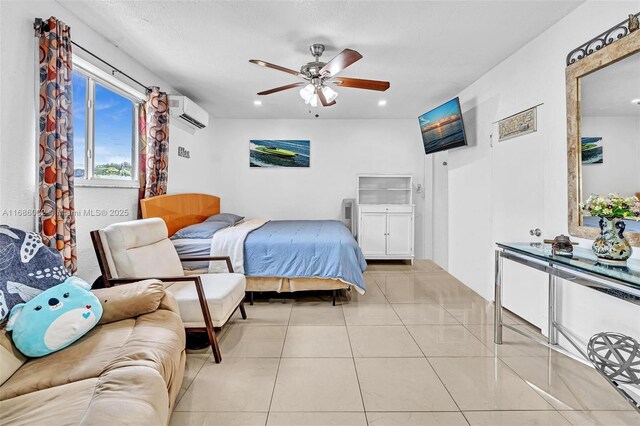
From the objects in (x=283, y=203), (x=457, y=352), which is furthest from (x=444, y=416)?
(x=283, y=203)

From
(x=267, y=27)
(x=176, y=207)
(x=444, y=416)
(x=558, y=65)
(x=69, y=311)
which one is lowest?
(x=444, y=416)

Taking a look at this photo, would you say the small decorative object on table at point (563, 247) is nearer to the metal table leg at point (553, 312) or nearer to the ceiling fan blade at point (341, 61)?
the metal table leg at point (553, 312)

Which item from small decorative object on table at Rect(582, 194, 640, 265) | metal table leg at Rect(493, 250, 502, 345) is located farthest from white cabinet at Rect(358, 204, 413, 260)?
small decorative object on table at Rect(582, 194, 640, 265)

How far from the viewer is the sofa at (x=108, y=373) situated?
3.56 ft

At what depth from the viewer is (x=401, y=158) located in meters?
5.80

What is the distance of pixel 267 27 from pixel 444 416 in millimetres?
3040

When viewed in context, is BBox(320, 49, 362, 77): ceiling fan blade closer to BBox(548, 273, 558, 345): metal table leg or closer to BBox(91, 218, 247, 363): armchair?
BBox(91, 218, 247, 363): armchair

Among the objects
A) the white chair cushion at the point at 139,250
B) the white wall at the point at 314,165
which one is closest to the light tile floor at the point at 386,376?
the white chair cushion at the point at 139,250

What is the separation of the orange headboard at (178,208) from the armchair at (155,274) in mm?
768

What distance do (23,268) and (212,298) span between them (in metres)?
1.09

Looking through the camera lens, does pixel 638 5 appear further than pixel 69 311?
Yes

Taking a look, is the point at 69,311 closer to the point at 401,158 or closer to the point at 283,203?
the point at 283,203

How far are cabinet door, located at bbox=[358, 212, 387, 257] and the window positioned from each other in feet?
11.3

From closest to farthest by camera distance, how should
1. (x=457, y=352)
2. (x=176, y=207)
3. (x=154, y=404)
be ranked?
(x=154, y=404)
(x=457, y=352)
(x=176, y=207)
